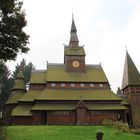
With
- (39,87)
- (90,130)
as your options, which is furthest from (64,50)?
(90,130)

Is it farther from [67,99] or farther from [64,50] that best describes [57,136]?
[64,50]

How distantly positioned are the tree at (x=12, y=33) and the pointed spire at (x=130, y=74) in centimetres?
3572

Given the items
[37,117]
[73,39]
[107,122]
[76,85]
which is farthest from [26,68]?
[107,122]

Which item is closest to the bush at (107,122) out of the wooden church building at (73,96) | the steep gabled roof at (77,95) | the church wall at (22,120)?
the wooden church building at (73,96)

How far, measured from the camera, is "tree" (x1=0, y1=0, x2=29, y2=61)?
26914mm

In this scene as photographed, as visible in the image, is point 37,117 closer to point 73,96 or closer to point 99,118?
point 73,96

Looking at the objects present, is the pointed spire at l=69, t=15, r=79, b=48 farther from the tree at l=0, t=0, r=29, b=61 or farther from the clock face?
the tree at l=0, t=0, r=29, b=61

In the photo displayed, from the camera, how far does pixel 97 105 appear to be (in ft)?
176

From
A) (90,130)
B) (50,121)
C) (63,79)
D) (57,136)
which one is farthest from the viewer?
(63,79)

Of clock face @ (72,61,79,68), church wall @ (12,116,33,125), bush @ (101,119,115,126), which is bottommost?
bush @ (101,119,115,126)

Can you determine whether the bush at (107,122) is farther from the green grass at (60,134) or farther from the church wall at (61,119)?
the green grass at (60,134)

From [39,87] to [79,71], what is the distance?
9.52 m

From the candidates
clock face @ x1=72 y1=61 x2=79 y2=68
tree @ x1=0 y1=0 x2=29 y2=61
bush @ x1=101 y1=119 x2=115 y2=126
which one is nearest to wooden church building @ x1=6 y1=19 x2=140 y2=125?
clock face @ x1=72 y1=61 x2=79 y2=68

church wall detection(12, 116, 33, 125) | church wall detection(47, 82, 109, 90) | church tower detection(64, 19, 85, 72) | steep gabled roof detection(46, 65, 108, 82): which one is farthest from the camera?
church tower detection(64, 19, 85, 72)
